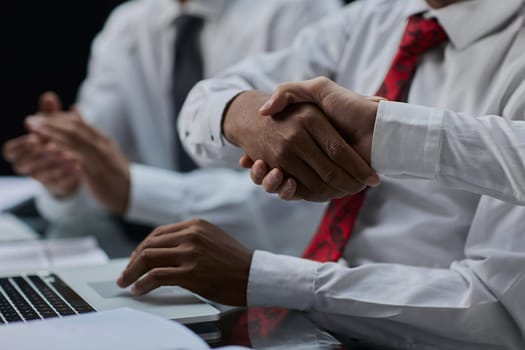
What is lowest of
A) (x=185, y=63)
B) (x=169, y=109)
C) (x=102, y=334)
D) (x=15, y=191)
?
(x=15, y=191)

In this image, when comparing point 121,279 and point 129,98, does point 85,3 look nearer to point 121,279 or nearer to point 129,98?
point 129,98

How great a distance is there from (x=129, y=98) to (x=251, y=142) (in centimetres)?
100

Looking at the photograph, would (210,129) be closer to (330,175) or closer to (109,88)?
(330,175)

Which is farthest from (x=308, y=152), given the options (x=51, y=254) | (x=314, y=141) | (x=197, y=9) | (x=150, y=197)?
(x=197, y=9)

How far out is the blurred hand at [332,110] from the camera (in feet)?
2.64

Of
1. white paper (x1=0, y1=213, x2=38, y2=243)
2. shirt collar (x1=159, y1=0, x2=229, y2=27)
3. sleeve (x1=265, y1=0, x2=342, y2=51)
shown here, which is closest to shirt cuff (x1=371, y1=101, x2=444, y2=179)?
white paper (x1=0, y1=213, x2=38, y2=243)

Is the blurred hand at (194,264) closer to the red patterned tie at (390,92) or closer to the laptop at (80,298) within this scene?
the laptop at (80,298)

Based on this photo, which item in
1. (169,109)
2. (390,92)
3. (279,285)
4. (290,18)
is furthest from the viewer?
(169,109)

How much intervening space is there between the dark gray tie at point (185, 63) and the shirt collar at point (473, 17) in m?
0.82

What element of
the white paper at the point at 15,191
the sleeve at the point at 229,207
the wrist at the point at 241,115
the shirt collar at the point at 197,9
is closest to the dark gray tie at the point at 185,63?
the shirt collar at the point at 197,9

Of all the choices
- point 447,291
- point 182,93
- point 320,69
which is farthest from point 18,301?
point 182,93

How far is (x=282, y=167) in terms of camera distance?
2.86 feet

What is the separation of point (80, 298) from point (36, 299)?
0.05 metres

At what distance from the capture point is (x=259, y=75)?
3.91ft
